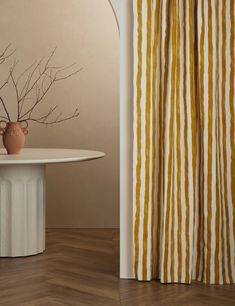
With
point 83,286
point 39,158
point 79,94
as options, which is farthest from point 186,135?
point 79,94

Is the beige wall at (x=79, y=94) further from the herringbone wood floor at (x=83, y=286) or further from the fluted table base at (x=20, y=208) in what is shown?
the fluted table base at (x=20, y=208)

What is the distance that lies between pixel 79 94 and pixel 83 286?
7.76 feet

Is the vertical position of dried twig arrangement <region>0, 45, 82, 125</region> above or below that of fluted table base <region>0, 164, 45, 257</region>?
above

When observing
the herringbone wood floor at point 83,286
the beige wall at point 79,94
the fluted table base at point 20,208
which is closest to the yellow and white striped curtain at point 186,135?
the herringbone wood floor at point 83,286

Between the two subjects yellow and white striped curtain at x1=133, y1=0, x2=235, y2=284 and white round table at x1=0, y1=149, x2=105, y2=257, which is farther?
white round table at x1=0, y1=149, x2=105, y2=257

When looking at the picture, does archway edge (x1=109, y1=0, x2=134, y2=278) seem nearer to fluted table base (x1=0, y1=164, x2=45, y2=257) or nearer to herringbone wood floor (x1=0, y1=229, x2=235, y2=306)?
herringbone wood floor (x1=0, y1=229, x2=235, y2=306)

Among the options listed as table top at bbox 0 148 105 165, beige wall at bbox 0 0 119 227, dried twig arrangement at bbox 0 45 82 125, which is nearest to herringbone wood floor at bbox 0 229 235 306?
table top at bbox 0 148 105 165

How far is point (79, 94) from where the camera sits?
5.61 meters

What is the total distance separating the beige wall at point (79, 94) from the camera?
18.3ft

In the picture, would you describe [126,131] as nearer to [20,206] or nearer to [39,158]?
[39,158]

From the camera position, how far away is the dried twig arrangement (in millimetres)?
5605

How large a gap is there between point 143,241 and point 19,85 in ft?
8.03

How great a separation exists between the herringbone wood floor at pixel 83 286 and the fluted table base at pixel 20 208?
0.32 feet

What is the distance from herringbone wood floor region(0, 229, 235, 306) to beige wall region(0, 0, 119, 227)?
1033 millimetres
